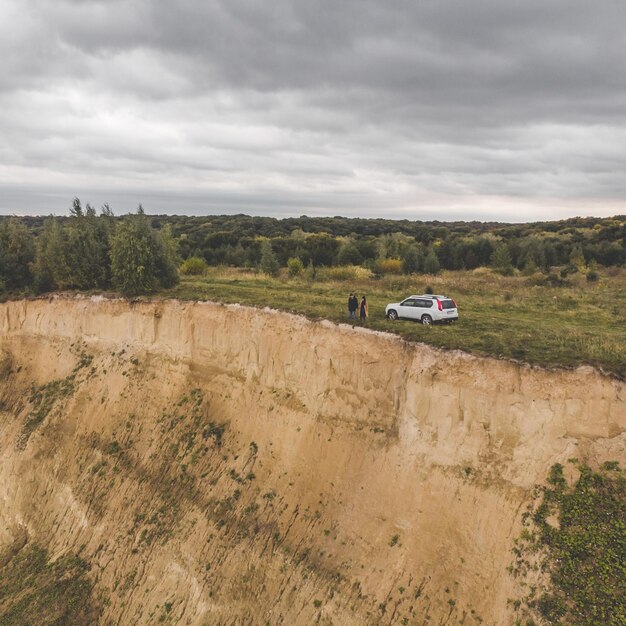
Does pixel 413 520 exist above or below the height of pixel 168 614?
above

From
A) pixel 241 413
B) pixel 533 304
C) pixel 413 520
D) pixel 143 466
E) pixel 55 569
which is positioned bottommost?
pixel 55 569

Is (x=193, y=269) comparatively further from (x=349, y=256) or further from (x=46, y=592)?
(x=46, y=592)

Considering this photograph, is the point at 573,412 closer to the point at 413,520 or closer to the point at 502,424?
the point at 502,424

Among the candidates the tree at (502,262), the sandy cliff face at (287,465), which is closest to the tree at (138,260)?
the sandy cliff face at (287,465)

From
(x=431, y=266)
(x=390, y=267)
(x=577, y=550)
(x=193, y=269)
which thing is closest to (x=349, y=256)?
(x=390, y=267)

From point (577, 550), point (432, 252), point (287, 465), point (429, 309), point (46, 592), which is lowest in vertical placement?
point (46, 592)

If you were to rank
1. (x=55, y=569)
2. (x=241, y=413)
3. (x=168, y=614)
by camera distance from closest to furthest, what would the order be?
(x=168, y=614)
(x=55, y=569)
(x=241, y=413)

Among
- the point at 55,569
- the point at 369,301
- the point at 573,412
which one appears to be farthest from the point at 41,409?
the point at 573,412
